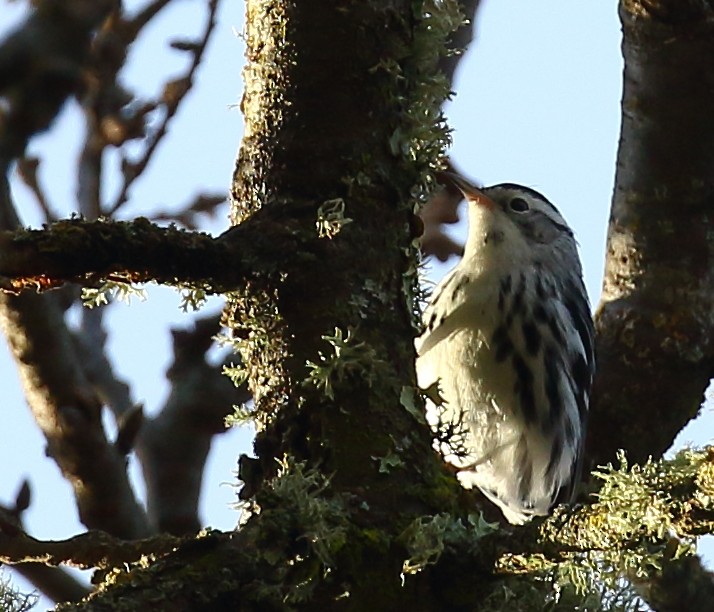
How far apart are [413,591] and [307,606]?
0.48ft

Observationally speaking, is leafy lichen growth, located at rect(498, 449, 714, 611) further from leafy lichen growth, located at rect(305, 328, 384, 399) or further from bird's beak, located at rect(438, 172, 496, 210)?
bird's beak, located at rect(438, 172, 496, 210)

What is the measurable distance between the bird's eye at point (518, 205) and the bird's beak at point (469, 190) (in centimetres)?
18

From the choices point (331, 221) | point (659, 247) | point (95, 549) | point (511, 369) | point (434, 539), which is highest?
point (511, 369)

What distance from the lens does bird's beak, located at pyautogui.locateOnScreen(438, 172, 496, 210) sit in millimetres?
4688

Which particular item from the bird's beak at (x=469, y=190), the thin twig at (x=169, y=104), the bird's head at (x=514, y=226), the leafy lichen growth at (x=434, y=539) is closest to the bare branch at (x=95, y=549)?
the leafy lichen growth at (x=434, y=539)

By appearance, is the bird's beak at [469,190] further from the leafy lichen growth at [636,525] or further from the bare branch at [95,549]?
the leafy lichen growth at [636,525]

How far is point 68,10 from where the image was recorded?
1.34 metres

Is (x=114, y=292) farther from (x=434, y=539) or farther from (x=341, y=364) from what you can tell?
(x=434, y=539)

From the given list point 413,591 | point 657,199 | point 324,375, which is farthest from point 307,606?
point 657,199

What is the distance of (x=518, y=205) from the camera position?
5000 mm

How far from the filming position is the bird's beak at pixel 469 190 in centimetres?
469

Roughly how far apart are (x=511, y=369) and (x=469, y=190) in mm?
801

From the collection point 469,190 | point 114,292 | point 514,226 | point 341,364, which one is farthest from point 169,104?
point 514,226

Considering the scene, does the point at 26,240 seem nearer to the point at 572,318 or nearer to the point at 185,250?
the point at 185,250
